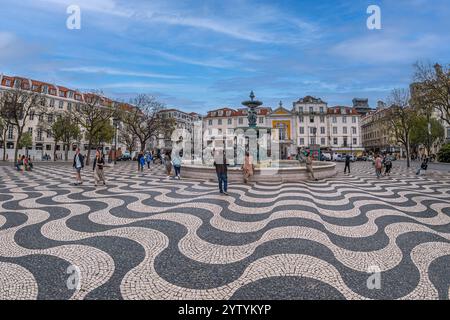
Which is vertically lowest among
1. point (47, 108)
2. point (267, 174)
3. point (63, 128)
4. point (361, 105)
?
point (267, 174)

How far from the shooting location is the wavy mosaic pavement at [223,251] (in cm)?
264

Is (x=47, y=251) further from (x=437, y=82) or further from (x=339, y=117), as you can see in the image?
(x=339, y=117)

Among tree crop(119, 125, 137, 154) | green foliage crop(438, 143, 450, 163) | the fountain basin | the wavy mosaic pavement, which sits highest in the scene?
tree crop(119, 125, 137, 154)

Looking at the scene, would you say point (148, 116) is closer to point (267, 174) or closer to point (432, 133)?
point (267, 174)

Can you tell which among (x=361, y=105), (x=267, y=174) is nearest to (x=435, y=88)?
(x=267, y=174)

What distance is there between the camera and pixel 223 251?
365cm

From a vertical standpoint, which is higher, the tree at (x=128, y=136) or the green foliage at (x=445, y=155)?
the tree at (x=128, y=136)

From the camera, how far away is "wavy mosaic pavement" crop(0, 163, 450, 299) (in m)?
2.64

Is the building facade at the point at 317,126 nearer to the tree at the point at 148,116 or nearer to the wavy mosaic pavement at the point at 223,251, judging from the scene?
the tree at the point at 148,116

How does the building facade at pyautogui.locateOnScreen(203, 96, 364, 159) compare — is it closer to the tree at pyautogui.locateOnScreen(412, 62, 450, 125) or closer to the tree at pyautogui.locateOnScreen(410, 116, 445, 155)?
the tree at pyautogui.locateOnScreen(410, 116, 445, 155)

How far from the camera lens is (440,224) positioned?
5059 mm

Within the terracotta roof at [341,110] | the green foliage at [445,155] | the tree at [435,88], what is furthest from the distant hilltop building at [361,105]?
the tree at [435,88]

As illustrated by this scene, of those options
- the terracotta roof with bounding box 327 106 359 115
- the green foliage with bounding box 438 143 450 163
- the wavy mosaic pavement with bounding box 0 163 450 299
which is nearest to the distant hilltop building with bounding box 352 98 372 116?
the terracotta roof with bounding box 327 106 359 115
